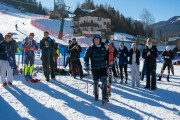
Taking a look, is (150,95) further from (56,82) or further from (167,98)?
(56,82)

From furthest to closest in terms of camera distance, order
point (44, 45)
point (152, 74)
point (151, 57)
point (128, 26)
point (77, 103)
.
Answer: point (128, 26), point (44, 45), point (152, 74), point (151, 57), point (77, 103)

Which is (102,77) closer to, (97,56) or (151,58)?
(97,56)

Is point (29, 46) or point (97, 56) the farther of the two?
point (29, 46)

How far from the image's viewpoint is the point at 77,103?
30.3ft

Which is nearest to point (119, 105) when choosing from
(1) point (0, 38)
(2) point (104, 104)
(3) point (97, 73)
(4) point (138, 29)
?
(2) point (104, 104)

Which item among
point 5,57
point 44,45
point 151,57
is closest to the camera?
point 5,57

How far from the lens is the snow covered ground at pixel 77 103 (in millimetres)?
7824

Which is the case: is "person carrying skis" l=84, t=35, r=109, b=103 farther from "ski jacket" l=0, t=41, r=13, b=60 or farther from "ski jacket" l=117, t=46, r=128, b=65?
"ski jacket" l=117, t=46, r=128, b=65

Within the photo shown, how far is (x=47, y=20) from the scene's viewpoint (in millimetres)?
86250

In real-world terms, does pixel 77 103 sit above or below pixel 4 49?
below

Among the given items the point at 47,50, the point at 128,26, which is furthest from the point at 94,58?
the point at 128,26

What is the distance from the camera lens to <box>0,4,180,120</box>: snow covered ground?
7.82 meters

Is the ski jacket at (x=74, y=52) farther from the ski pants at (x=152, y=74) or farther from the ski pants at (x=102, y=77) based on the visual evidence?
the ski pants at (x=102, y=77)

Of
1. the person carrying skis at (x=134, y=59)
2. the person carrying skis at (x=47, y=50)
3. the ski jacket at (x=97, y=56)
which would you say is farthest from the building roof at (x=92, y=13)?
the ski jacket at (x=97, y=56)
